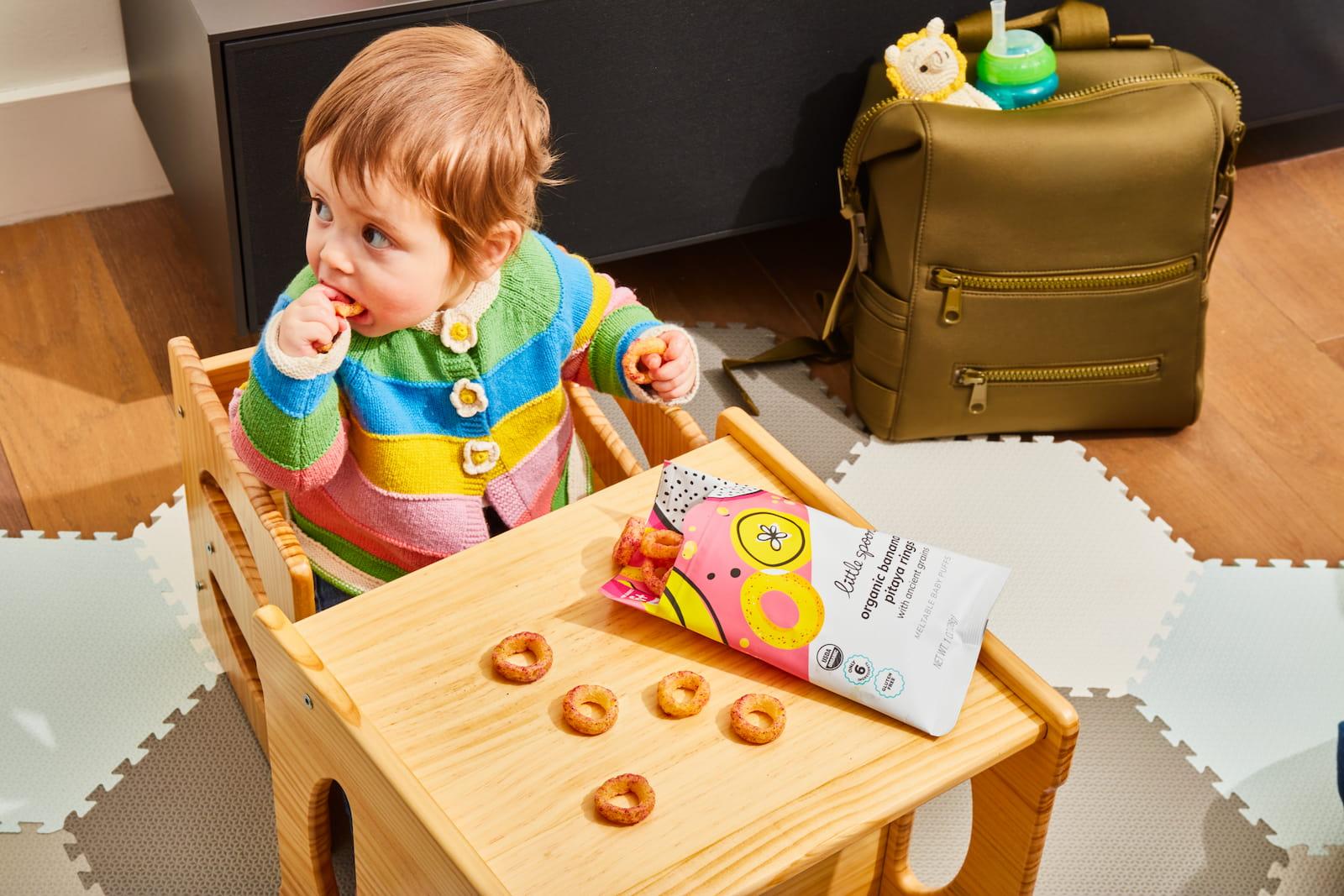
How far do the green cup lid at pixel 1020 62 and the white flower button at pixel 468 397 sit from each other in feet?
2.85

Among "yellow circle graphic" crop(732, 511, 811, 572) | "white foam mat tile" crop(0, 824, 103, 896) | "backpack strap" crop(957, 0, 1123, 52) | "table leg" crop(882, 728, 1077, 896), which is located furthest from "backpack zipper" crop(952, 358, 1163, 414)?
"white foam mat tile" crop(0, 824, 103, 896)

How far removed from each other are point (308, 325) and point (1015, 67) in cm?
102

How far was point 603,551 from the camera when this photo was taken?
3.34 ft

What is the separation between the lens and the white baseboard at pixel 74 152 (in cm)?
193

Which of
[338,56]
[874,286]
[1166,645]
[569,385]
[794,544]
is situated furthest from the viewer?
[874,286]

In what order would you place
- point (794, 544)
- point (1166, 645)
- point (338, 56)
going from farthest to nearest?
point (1166, 645), point (338, 56), point (794, 544)

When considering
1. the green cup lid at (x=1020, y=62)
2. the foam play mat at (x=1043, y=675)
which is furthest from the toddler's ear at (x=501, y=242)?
the green cup lid at (x=1020, y=62)

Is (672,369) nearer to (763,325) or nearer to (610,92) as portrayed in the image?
(610,92)

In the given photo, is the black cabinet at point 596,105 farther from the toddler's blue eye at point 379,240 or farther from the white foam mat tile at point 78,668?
the toddler's blue eye at point 379,240

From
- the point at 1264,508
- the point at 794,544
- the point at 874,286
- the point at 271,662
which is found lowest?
the point at 1264,508

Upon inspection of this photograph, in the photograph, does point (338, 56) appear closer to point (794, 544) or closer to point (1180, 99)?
point (794, 544)

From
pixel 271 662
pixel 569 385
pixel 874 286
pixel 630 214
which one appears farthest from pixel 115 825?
pixel 874 286

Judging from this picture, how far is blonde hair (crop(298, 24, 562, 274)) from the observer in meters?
0.96

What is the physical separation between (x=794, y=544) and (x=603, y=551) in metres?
0.14
